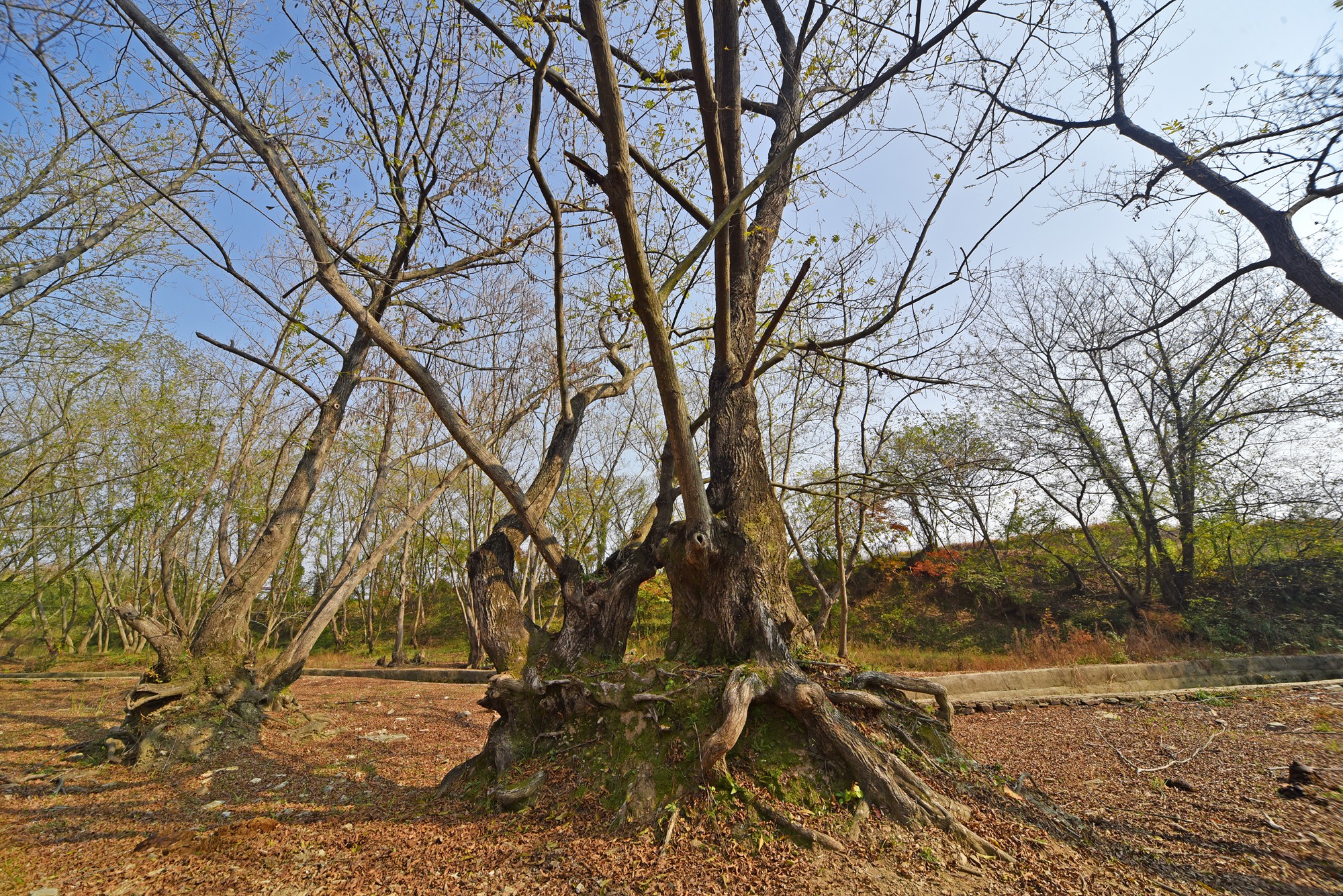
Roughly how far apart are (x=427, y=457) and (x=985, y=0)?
14777mm

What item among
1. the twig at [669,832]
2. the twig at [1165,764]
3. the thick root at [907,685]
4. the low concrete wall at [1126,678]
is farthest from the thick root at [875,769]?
the low concrete wall at [1126,678]

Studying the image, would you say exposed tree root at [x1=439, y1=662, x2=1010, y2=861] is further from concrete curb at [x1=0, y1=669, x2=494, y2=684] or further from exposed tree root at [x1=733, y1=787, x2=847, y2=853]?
concrete curb at [x1=0, y1=669, x2=494, y2=684]

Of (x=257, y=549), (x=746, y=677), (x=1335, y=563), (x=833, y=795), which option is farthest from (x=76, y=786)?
(x=1335, y=563)

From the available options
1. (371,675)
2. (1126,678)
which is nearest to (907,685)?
(1126,678)

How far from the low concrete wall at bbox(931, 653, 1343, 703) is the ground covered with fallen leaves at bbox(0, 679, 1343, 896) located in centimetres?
271

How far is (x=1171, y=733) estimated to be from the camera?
5445mm

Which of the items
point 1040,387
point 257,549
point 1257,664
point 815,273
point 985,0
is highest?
point 1040,387

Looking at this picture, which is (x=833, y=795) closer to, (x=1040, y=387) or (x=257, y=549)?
(x=257, y=549)

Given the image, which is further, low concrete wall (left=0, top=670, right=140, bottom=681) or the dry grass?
low concrete wall (left=0, top=670, right=140, bottom=681)

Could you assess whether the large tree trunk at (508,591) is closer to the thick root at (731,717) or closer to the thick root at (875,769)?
the thick root at (731,717)

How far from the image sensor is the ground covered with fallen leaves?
2621mm

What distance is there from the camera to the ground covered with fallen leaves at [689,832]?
262 cm

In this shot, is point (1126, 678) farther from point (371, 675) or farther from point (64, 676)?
point (64, 676)

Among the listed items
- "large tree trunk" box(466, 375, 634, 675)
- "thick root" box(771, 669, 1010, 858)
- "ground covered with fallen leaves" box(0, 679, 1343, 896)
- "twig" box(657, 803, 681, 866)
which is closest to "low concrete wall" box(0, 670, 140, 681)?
"ground covered with fallen leaves" box(0, 679, 1343, 896)
